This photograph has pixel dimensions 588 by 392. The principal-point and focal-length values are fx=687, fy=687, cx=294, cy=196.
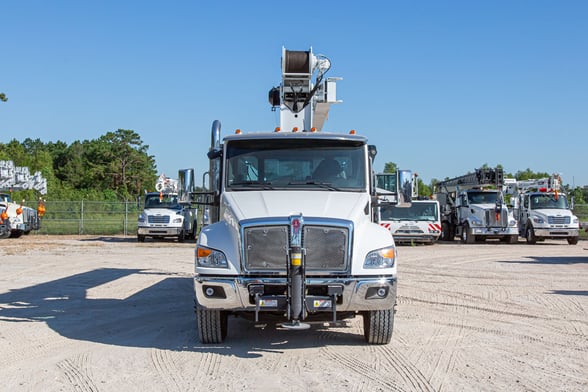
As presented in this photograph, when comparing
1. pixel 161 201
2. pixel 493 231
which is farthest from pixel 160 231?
pixel 493 231

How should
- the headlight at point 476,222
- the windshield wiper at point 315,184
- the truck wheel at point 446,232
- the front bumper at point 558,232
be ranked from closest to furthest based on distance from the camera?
the windshield wiper at point 315,184, the front bumper at point 558,232, the headlight at point 476,222, the truck wheel at point 446,232

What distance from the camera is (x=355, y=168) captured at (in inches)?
327

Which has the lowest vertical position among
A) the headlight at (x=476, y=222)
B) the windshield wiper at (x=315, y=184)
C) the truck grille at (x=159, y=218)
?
the headlight at (x=476, y=222)

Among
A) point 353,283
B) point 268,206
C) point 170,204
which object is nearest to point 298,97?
point 268,206

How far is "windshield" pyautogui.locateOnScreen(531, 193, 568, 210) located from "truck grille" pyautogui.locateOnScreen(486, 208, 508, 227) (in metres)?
1.56

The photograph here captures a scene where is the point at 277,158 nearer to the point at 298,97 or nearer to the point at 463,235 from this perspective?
the point at 298,97

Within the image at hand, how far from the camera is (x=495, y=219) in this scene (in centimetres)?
2838

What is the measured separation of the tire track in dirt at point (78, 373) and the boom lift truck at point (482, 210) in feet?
77.6

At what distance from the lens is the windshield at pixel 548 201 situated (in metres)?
28.8

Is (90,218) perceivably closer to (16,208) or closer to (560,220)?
(16,208)

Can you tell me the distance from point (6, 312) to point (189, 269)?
691 centimetres

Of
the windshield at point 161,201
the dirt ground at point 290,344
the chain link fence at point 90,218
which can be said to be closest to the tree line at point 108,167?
the chain link fence at point 90,218

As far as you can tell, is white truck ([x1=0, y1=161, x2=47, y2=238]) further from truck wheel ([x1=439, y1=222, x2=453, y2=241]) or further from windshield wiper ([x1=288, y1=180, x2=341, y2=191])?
windshield wiper ([x1=288, y1=180, x2=341, y2=191])

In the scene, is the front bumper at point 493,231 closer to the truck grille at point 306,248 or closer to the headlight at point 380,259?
the headlight at point 380,259
